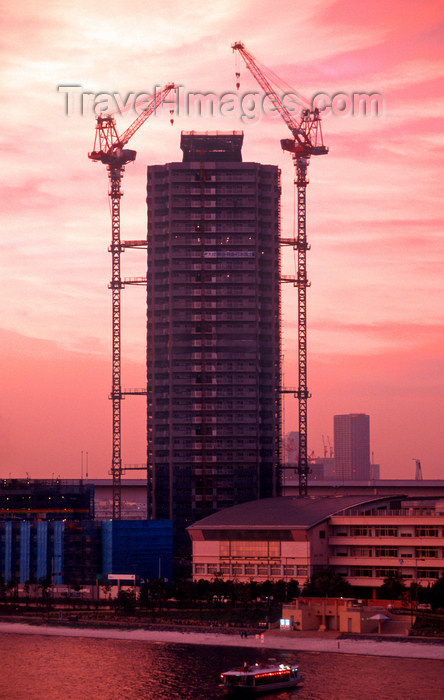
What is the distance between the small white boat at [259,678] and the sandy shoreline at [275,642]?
2095cm

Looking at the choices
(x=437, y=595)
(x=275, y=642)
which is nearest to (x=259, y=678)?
(x=275, y=642)

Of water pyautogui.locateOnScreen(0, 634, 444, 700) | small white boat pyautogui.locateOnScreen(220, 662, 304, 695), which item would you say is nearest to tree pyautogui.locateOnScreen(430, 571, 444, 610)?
water pyautogui.locateOnScreen(0, 634, 444, 700)

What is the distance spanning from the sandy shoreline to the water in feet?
6.91

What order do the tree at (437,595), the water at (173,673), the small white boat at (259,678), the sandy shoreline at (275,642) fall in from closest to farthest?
the small white boat at (259,678)
the water at (173,673)
the sandy shoreline at (275,642)
the tree at (437,595)

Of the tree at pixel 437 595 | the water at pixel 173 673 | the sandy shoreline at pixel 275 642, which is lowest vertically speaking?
the water at pixel 173 673

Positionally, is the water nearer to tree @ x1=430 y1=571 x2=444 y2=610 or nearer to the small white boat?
the small white boat

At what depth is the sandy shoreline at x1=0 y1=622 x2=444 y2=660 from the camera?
542ft

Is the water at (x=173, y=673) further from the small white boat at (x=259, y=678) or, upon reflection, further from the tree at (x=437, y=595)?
the tree at (x=437, y=595)

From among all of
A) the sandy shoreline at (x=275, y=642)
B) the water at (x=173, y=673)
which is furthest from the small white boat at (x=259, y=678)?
the sandy shoreline at (x=275, y=642)

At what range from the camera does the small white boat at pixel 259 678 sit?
143 metres

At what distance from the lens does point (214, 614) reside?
198 m

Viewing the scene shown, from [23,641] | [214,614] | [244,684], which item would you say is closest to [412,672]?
[244,684]

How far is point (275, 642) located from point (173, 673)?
2525 centimetres

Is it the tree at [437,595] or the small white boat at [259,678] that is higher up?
the tree at [437,595]
